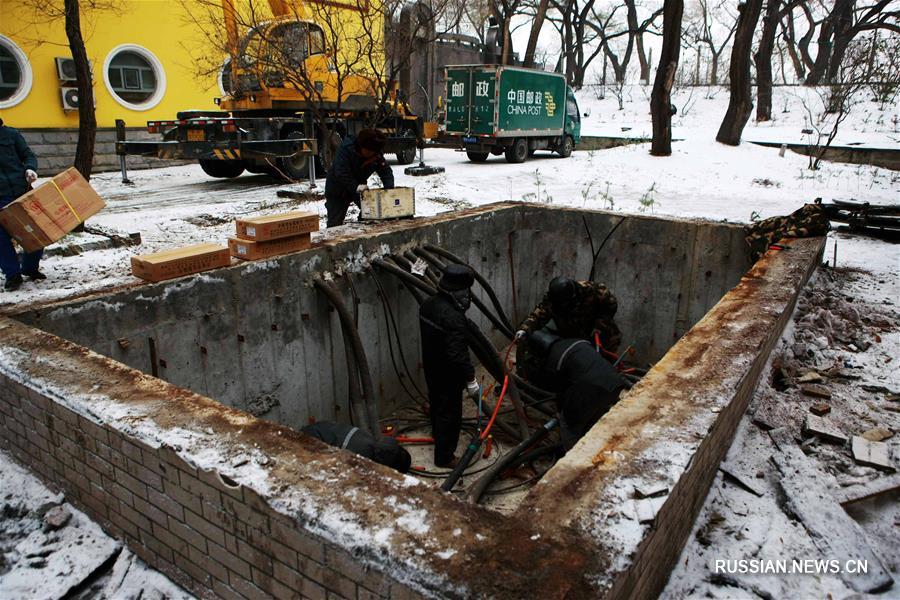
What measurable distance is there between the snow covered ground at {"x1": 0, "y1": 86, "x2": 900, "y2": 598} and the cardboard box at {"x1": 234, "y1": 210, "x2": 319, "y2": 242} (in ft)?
3.16

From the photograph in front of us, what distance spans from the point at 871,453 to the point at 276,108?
480 inches

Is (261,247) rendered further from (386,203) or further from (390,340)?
(386,203)

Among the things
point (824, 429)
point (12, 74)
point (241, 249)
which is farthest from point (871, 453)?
point (12, 74)

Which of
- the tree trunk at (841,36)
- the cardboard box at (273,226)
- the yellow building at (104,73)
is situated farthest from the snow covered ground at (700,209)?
the tree trunk at (841,36)

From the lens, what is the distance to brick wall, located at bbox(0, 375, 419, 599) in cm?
203

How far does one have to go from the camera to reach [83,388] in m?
2.85

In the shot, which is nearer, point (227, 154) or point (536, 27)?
point (227, 154)

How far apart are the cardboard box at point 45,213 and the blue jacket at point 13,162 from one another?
0.59m

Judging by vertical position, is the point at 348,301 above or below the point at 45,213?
below

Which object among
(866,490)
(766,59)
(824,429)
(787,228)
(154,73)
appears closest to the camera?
(866,490)

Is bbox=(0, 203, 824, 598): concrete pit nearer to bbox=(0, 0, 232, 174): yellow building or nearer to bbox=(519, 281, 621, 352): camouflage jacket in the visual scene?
bbox=(519, 281, 621, 352): camouflage jacket

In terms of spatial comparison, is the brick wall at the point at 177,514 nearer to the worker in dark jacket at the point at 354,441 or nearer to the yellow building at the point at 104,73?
the worker in dark jacket at the point at 354,441

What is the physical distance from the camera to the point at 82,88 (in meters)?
8.51

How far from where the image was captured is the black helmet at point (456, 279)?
483cm
